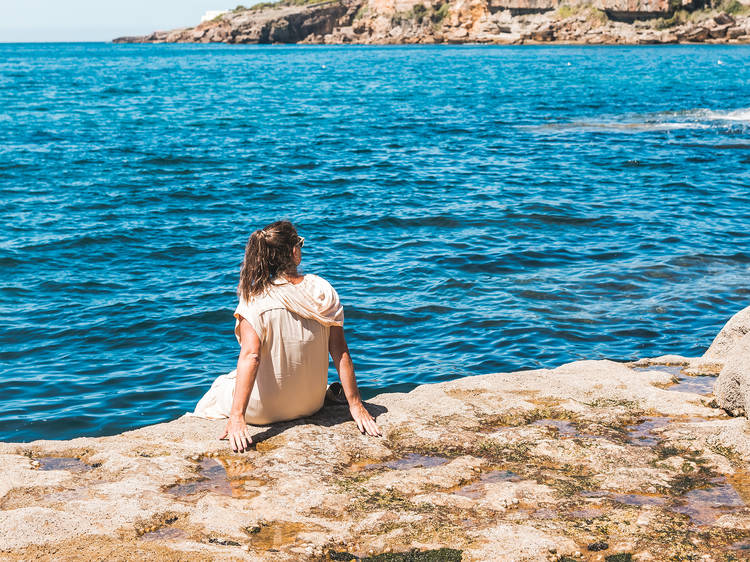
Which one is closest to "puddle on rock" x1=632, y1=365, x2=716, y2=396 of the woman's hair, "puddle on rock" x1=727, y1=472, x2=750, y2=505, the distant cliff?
"puddle on rock" x1=727, y1=472, x2=750, y2=505

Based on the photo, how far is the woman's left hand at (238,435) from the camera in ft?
17.1

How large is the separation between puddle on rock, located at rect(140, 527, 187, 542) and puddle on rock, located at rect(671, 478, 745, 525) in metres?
2.69

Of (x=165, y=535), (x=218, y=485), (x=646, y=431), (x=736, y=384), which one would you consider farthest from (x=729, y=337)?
(x=165, y=535)

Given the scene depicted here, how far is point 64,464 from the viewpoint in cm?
507

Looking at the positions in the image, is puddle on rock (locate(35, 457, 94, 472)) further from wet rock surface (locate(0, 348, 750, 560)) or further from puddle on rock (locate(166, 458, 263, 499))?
puddle on rock (locate(166, 458, 263, 499))

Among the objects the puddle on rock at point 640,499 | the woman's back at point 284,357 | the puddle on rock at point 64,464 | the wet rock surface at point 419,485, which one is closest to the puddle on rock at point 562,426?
the wet rock surface at point 419,485

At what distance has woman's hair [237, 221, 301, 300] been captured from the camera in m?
→ 5.39

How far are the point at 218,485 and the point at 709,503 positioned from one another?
9.37 feet

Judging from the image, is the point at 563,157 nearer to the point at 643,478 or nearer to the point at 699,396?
the point at 699,396

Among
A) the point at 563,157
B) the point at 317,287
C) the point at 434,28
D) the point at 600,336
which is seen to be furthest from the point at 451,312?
the point at 434,28

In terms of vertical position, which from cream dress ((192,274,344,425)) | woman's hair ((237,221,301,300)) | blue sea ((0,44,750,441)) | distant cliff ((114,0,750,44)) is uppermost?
distant cliff ((114,0,750,44))

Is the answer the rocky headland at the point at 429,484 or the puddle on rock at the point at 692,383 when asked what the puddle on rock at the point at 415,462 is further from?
the puddle on rock at the point at 692,383

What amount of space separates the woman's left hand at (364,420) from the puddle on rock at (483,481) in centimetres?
96

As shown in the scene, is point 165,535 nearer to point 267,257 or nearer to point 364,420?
point 364,420
